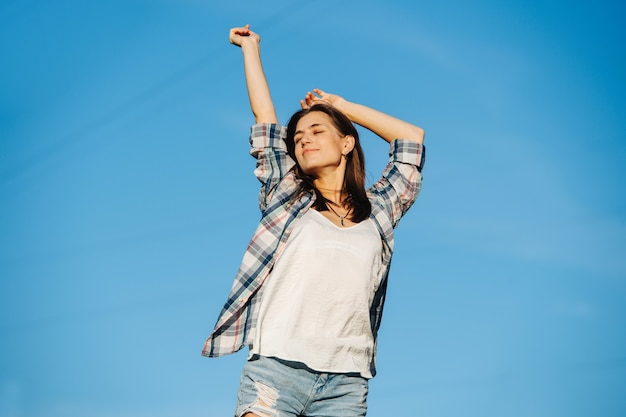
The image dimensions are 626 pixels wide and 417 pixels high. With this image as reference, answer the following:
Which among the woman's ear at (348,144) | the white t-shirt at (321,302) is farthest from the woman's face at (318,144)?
the white t-shirt at (321,302)

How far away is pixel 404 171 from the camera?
167 inches

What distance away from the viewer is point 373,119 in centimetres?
446

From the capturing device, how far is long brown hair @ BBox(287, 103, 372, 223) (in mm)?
3875

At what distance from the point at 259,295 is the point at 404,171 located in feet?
3.78

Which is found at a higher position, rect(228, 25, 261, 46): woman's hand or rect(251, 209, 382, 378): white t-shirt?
rect(228, 25, 261, 46): woman's hand

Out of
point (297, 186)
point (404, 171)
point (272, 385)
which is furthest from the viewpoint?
point (404, 171)

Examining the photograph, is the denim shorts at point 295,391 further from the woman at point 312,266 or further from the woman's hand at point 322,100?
the woman's hand at point 322,100

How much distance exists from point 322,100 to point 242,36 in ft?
1.93

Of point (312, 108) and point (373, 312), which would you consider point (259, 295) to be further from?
point (312, 108)

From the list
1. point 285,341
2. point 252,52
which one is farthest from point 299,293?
point 252,52

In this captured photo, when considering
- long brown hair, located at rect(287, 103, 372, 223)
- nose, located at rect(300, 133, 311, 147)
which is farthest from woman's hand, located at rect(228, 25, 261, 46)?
nose, located at rect(300, 133, 311, 147)

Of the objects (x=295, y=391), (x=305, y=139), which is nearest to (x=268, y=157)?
(x=305, y=139)

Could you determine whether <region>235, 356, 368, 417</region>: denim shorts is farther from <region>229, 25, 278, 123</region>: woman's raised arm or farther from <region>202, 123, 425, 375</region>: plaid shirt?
<region>229, 25, 278, 123</region>: woman's raised arm

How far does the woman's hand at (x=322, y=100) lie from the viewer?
4492 mm
